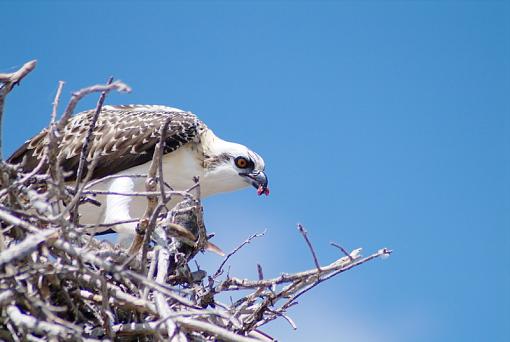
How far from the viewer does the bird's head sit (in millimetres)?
7961

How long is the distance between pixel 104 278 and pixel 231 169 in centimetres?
372

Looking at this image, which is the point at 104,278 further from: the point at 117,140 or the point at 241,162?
the point at 241,162

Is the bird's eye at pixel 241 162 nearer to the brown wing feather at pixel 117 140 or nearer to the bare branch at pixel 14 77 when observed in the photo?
the brown wing feather at pixel 117 140

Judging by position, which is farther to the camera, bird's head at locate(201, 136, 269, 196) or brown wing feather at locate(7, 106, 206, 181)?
bird's head at locate(201, 136, 269, 196)

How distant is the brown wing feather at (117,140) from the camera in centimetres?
738

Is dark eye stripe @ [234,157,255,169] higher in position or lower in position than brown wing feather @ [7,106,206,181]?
higher

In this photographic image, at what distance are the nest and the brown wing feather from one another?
1.65 metres

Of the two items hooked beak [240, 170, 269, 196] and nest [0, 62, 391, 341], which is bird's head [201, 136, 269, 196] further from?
nest [0, 62, 391, 341]

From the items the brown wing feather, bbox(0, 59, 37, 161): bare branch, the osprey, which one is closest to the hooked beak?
the osprey

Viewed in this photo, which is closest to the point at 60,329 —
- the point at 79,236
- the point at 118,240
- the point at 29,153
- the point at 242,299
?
the point at 79,236

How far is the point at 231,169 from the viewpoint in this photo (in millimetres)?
8070

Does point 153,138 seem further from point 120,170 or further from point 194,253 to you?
point 194,253

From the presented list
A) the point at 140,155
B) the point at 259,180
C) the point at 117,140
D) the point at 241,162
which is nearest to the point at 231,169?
the point at 241,162

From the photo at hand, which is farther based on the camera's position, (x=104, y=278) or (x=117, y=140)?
(x=117, y=140)
